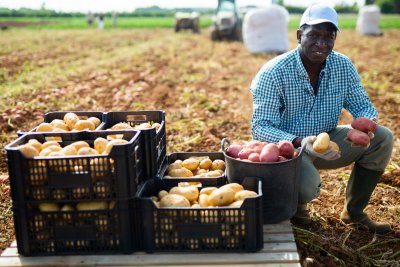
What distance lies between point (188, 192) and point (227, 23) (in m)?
20.7

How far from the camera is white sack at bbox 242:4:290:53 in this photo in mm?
17078

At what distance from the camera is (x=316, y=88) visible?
3.84 m

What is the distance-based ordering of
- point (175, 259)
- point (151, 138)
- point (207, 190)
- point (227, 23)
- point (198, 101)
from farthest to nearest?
point (227, 23)
point (198, 101)
point (151, 138)
point (207, 190)
point (175, 259)

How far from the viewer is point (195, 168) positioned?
3.72 m

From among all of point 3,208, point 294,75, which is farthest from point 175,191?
point 3,208

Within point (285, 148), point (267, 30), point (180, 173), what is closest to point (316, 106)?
point (285, 148)

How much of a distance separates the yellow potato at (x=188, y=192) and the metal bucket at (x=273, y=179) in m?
0.31

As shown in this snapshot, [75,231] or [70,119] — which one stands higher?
[70,119]

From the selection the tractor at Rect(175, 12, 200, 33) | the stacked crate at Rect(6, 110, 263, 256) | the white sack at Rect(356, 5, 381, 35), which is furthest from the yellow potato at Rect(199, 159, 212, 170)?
the tractor at Rect(175, 12, 200, 33)

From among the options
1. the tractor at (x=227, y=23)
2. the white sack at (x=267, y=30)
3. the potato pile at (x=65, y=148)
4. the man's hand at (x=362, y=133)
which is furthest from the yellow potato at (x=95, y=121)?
the tractor at (x=227, y=23)

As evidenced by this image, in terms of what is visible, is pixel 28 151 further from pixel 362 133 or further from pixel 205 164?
pixel 362 133

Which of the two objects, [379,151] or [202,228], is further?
[379,151]

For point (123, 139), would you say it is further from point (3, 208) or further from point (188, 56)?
point (188, 56)

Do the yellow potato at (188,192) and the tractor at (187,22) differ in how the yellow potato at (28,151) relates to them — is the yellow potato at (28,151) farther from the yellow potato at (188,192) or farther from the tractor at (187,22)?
the tractor at (187,22)
